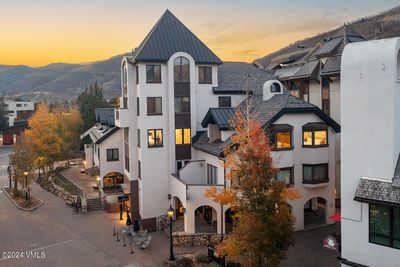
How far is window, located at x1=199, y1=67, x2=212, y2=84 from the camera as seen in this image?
3203cm

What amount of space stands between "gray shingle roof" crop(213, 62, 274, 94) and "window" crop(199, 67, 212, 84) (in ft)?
3.48

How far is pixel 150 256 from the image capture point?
24.7 metres

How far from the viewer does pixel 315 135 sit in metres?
26.3

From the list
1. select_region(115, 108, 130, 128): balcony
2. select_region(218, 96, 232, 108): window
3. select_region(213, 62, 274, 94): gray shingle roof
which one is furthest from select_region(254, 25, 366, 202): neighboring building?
select_region(115, 108, 130, 128): balcony

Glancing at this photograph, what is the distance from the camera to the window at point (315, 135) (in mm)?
26062

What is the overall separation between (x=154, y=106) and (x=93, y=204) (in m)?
14.5

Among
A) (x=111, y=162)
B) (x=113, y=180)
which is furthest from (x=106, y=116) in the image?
(x=113, y=180)

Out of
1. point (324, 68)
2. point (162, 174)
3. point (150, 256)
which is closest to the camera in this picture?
point (150, 256)

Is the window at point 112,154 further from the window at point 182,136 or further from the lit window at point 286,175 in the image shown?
the lit window at point 286,175

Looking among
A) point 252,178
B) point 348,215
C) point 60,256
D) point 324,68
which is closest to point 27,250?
point 60,256

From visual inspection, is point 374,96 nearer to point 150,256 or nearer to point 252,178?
point 252,178

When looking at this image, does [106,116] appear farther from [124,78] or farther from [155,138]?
[155,138]

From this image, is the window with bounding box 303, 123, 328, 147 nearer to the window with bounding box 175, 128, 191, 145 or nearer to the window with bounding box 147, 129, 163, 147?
the window with bounding box 175, 128, 191, 145

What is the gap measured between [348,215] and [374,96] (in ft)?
17.9
